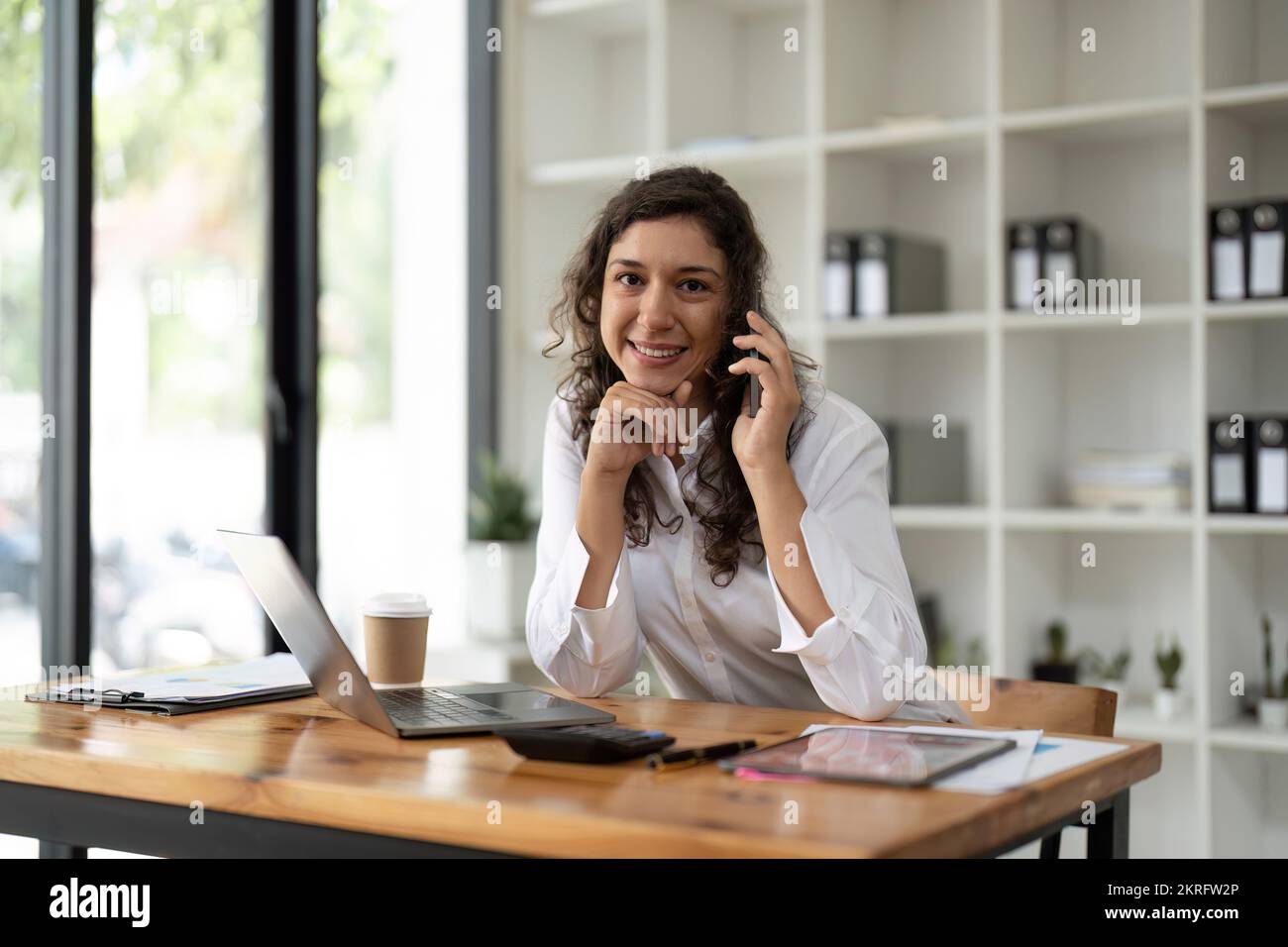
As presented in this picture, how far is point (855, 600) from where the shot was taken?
1625 mm

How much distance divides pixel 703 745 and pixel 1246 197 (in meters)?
2.54

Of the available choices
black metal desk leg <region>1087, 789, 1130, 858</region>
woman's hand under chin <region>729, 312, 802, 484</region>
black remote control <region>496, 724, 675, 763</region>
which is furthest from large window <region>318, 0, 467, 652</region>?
black metal desk leg <region>1087, 789, 1130, 858</region>

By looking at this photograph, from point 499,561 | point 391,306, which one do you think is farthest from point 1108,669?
point 391,306

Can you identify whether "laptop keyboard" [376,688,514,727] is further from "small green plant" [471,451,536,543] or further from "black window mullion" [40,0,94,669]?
"small green plant" [471,451,536,543]

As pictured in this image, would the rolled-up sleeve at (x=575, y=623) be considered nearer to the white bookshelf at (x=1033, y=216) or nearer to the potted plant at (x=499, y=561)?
the white bookshelf at (x=1033, y=216)

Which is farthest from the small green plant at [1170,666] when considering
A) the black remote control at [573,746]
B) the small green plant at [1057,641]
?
the black remote control at [573,746]

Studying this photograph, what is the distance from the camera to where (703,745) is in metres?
1.28

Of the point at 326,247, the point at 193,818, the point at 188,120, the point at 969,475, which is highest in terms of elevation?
the point at 188,120

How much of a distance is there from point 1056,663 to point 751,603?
1.70m

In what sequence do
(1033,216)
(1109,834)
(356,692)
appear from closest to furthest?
(1109,834) → (356,692) → (1033,216)

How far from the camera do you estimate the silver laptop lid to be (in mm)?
1397

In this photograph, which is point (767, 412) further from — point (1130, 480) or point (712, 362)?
point (1130, 480)
